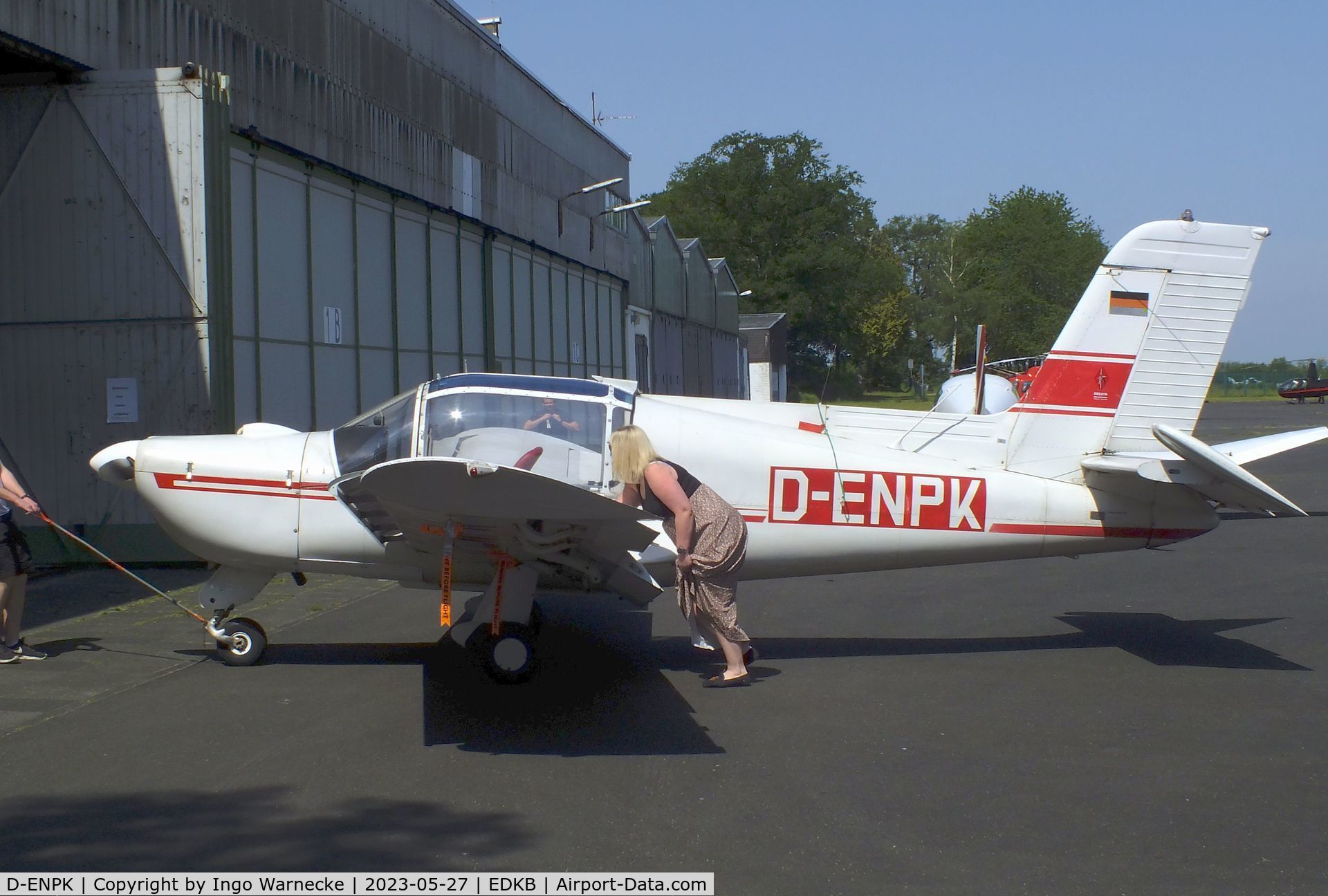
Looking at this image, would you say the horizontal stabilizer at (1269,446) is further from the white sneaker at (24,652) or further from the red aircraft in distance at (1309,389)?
the red aircraft in distance at (1309,389)

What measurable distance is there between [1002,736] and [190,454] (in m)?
4.85

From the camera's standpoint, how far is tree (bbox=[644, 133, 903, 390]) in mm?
75562

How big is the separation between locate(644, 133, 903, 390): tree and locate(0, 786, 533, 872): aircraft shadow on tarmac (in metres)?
71.5

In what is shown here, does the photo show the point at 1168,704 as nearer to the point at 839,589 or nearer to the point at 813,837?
the point at 813,837

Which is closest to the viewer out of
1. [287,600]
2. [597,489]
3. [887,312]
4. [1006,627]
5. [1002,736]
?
[1002,736]

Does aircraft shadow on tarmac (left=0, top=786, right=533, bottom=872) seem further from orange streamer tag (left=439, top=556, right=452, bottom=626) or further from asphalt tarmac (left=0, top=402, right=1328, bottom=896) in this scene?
orange streamer tag (left=439, top=556, right=452, bottom=626)

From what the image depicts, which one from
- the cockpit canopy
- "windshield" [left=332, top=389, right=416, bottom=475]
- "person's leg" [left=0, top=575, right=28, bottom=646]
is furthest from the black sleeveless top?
"person's leg" [left=0, top=575, right=28, bottom=646]

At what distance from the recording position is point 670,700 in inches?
243

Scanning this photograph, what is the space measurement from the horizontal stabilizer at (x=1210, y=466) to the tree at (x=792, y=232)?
223ft

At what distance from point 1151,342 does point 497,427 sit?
4332 millimetres

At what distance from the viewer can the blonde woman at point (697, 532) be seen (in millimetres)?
6145

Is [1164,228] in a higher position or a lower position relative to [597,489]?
higher

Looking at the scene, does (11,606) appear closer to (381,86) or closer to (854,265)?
(381,86)

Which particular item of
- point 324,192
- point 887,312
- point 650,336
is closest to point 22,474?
point 324,192
